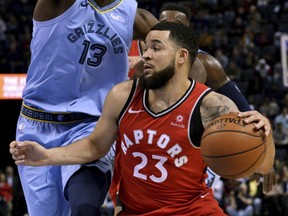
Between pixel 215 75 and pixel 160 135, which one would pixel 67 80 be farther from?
pixel 215 75

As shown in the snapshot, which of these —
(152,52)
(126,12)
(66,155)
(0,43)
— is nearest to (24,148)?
(66,155)

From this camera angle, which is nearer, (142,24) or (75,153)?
(75,153)

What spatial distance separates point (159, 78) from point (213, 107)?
35 cm

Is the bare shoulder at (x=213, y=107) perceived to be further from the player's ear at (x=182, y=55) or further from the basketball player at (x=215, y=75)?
the basketball player at (x=215, y=75)

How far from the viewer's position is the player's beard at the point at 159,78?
12.6 ft

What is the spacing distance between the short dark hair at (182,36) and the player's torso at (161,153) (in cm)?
22

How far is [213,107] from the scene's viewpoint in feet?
12.5

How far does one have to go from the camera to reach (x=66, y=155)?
397 centimetres

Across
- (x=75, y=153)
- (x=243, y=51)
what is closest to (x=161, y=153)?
(x=75, y=153)

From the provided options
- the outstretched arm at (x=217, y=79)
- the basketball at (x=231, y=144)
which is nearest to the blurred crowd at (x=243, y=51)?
the outstretched arm at (x=217, y=79)

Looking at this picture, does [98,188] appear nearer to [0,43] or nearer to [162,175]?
[162,175]

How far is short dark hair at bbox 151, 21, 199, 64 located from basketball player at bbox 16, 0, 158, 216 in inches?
17.0

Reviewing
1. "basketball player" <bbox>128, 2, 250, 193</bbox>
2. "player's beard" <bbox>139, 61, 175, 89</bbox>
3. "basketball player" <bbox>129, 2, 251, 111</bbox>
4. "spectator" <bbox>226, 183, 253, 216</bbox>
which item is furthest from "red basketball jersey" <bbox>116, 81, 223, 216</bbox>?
"spectator" <bbox>226, 183, 253, 216</bbox>

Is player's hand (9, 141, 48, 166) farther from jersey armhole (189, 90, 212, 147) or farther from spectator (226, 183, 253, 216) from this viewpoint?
spectator (226, 183, 253, 216)
